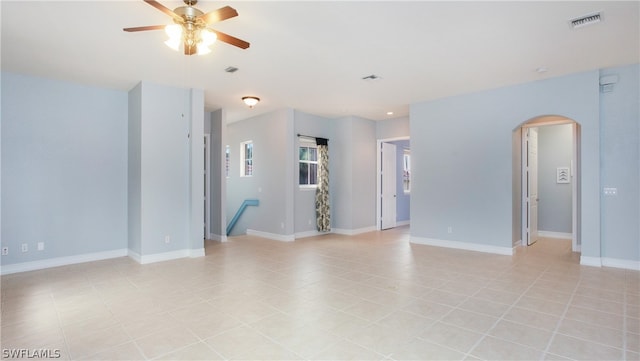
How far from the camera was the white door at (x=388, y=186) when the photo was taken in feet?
28.5

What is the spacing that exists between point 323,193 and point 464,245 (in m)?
3.25

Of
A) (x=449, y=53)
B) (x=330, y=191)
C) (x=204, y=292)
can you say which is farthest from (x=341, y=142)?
(x=204, y=292)

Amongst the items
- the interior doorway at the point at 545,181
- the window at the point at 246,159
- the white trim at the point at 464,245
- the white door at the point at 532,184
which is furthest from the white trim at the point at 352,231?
the white door at the point at 532,184

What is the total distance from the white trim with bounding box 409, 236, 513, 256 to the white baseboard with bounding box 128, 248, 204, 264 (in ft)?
13.6

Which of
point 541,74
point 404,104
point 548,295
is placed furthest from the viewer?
point 404,104

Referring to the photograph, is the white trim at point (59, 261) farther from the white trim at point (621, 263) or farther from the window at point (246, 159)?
the white trim at point (621, 263)

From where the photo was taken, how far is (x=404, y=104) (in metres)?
6.77

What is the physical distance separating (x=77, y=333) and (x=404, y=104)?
6188mm

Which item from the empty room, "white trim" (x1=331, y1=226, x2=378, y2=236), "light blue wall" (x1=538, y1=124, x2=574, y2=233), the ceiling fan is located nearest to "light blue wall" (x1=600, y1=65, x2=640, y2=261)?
the empty room

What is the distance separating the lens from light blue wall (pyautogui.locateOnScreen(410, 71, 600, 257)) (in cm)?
486

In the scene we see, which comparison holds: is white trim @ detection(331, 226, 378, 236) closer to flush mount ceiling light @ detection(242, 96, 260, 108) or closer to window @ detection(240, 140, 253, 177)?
window @ detection(240, 140, 253, 177)

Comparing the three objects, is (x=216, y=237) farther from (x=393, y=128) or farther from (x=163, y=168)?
(x=393, y=128)

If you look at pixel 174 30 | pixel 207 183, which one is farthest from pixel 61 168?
pixel 174 30

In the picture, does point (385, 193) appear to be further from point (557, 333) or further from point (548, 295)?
point (557, 333)
